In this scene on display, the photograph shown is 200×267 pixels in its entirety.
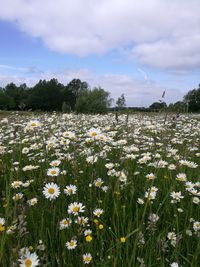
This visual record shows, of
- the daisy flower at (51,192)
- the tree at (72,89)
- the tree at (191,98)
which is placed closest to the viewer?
the daisy flower at (51,192)

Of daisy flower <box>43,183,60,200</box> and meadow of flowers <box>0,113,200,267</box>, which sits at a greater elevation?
daisy flower <box>43,183,60,200</box>

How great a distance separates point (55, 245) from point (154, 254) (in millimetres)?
675

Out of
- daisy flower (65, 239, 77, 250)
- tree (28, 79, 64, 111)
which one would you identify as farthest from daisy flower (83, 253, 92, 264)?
tree (28, 79, 64, 111)

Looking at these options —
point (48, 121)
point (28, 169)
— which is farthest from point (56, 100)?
point (28, 169)

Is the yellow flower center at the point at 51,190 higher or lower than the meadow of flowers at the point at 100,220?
higher

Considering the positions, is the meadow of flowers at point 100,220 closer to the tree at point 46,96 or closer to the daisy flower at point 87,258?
the daisy flower at point 87,258

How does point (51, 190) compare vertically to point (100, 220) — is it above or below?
above

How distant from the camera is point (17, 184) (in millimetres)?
3078

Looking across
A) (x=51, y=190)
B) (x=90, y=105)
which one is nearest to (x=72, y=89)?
(x=90, y=105)

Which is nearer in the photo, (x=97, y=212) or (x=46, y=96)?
(x=97, y=212)

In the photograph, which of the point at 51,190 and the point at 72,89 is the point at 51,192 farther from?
the point at 72,89

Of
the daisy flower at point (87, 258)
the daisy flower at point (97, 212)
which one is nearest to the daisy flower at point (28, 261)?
the daisy flower at point (87, 258)

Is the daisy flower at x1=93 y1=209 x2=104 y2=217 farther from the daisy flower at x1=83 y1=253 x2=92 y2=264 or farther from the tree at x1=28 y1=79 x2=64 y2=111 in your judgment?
the tree at x1=28 y1=79 x2=64 y2=111

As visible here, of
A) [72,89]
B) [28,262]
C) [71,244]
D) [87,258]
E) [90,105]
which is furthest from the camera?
[72,89]
